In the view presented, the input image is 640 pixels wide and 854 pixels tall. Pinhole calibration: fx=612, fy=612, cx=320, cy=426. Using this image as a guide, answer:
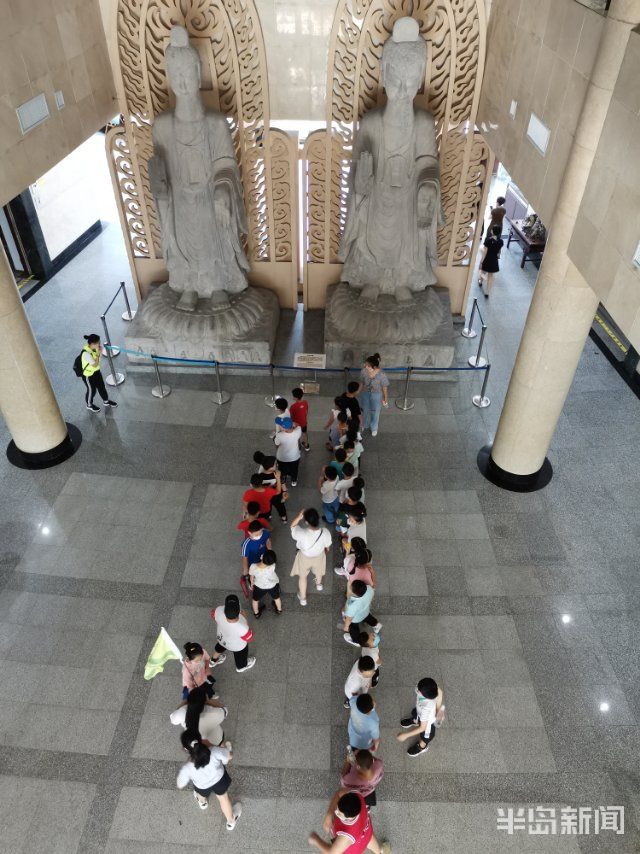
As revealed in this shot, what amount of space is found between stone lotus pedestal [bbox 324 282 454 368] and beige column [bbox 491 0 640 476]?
192 cm

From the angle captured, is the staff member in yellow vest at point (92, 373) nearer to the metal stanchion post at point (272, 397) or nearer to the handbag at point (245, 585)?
the metal stanchion post at point (272, 397)

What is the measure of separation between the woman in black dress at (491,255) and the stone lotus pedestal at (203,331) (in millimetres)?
4110

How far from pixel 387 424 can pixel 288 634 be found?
3.35 meters

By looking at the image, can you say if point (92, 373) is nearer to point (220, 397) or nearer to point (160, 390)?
point (160, 390)

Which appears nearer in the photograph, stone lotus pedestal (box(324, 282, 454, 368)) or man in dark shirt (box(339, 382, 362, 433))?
man in dark shirt (box(339, 382, 362, 433))

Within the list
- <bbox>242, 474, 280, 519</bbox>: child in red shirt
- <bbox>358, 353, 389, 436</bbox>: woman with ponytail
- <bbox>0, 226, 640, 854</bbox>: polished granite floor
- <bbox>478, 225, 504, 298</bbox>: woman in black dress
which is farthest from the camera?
<bbox>478, 225, 504, 298</bbox>: woman in black dress

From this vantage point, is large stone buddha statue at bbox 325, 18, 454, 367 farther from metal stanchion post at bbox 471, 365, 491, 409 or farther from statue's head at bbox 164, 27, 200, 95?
statue's head at bbox 164, 27, 200, 95

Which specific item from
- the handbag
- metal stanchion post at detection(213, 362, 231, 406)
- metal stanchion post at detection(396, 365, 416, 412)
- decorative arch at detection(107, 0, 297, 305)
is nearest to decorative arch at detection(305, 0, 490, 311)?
decorative arch at detection(107, 0, 297, 305)

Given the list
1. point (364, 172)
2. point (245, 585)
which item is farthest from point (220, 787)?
point (364, 172)

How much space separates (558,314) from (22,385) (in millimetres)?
5818

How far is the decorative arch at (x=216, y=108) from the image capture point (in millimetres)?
7613

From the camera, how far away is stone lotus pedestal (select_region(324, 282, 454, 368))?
28.4ft

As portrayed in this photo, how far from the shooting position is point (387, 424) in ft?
27.0

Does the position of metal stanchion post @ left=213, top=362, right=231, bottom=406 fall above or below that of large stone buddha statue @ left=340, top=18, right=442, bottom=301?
below
